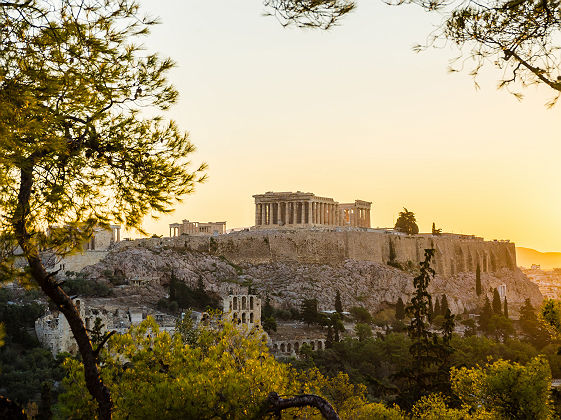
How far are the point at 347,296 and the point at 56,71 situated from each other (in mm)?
47500

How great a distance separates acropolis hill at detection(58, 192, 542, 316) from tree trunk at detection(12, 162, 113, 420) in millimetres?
35311

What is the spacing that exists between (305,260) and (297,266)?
1839mm

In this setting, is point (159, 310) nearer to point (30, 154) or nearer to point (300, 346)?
point (300, 346)

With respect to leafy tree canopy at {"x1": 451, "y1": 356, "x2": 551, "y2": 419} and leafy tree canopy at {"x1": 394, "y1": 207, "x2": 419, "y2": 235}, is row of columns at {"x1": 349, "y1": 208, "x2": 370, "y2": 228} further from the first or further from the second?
leafy tree canopy at {"x1": 451, "y1": 356, "x2": 551, "y2": 419}

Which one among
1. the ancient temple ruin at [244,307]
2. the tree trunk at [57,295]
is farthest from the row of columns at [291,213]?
the tree trunk at [57,295]

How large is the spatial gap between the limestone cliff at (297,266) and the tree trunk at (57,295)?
35643mm

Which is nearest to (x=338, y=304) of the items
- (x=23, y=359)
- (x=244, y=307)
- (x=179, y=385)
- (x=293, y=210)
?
(x=244, y=307)

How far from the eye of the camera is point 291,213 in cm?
6788

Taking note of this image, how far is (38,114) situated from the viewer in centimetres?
727

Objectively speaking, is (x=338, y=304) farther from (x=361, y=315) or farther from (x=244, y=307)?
(x=244, y=307)

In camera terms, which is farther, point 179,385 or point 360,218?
point 360,218

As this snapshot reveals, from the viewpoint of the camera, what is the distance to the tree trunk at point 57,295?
7.65 metres

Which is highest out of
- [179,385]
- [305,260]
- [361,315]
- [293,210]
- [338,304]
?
[293,210]

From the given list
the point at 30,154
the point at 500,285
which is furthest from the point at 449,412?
the point at 500,285
